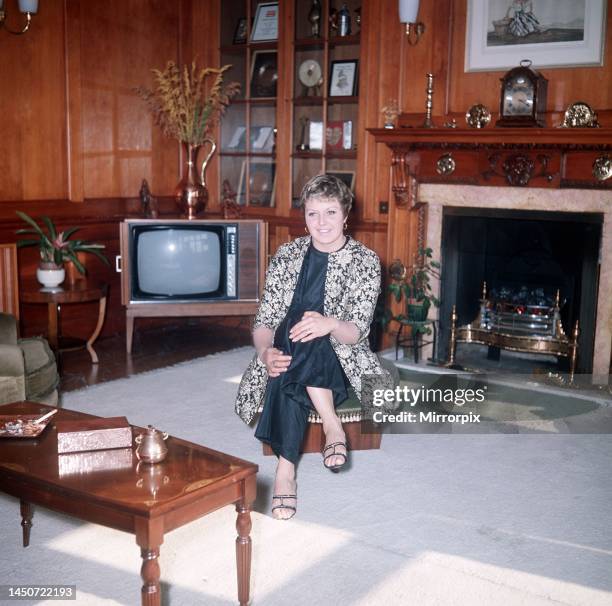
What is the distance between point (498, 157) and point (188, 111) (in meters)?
1.98

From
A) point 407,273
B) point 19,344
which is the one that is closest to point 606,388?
point 407,273

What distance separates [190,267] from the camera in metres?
4.77

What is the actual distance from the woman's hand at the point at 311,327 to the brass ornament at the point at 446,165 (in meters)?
2.10

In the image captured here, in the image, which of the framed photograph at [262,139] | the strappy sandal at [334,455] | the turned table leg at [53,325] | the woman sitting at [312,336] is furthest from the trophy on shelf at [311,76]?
the strappy sandal at [334,455]

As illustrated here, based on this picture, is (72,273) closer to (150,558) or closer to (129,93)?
(129,93)

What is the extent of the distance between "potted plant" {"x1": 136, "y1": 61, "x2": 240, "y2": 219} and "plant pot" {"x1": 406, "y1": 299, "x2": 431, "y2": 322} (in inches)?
58.6

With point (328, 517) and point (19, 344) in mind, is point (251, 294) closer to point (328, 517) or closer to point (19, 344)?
point (19, 344)

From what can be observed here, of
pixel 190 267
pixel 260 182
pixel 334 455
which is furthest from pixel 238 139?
pixel 334 455

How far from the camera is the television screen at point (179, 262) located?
4.70 meters

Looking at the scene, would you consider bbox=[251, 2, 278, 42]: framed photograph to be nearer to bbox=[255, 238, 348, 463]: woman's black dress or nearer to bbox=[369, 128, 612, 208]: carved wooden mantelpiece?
bbox=[369, 128, 612, 208]: carved wooden mantelpiece

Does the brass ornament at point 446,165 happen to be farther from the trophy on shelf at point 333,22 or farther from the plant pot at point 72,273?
the plant pot at point 72,273

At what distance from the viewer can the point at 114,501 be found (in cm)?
164

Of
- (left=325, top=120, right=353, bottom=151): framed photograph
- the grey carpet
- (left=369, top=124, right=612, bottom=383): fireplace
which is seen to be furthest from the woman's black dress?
(left=325, top=120, right=353, bottom=151): framed photograph

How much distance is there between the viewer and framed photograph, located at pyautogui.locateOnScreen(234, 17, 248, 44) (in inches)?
209
